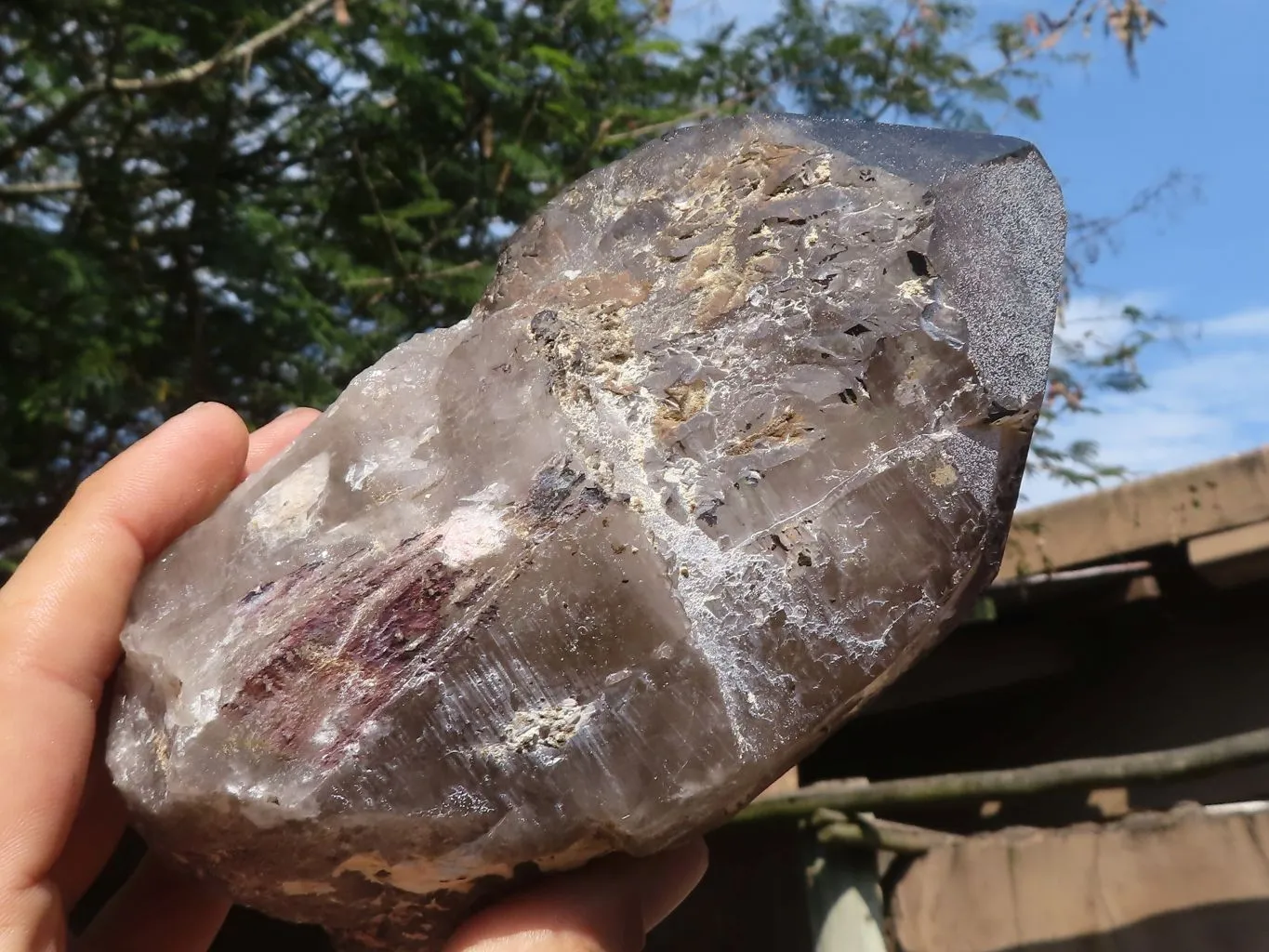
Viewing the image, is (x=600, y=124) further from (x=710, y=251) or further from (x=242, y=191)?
(x=710, y=251)

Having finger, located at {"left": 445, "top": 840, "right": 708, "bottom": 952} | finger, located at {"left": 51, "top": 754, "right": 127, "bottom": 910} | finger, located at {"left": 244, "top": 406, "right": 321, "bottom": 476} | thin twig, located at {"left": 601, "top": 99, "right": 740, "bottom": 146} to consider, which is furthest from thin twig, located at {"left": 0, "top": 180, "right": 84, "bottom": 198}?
finger, located at {"left": 445, "top": 840, "right": 708, "bottom": 952}

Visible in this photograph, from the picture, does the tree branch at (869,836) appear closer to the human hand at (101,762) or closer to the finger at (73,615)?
the human hand at (101,762)

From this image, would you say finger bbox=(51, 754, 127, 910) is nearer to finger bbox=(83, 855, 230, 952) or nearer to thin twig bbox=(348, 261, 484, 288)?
finger bbox=(83, 855, 230, 952)

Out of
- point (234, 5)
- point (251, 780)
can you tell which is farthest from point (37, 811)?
point (234, 5)

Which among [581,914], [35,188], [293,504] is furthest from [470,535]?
[35,188]

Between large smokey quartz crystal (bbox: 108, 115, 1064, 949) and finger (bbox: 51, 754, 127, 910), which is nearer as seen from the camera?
large smokey quartz crystal (bbox: 108, 115, 1064, 949)

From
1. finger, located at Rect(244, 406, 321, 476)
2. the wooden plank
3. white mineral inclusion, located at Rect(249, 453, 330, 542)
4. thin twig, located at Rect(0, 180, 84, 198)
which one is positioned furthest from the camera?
thin twig, located at Rect(0, 180, 84, 198)

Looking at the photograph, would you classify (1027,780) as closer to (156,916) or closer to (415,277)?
(156,916)
